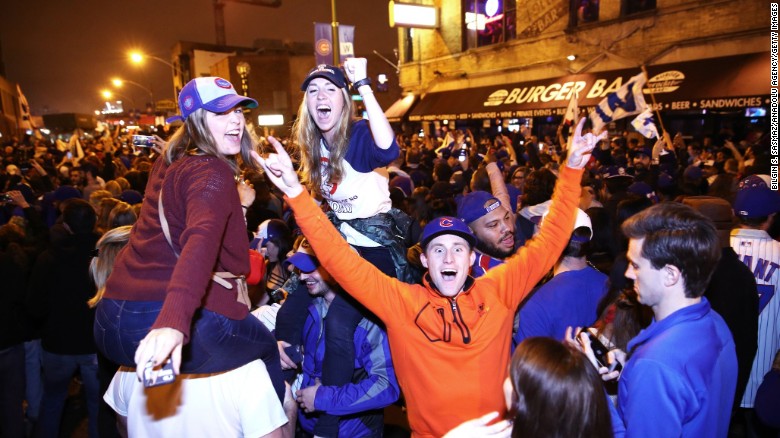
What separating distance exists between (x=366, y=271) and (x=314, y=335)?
109 cm

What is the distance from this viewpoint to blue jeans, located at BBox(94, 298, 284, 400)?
2287 mm

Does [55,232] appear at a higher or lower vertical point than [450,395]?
higher

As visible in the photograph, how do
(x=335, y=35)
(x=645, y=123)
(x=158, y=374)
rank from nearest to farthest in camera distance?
(x=158, y=374), (x=645, y=123), (x=335, y=35)

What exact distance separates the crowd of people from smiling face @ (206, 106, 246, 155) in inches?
0.4

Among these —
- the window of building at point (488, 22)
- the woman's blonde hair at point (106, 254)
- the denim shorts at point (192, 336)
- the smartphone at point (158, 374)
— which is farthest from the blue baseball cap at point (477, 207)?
the window of building at point (488, 22)

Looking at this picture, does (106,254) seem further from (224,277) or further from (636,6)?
(636,6)

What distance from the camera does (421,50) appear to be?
93.7 feet

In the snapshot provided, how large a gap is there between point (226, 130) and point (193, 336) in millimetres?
1031

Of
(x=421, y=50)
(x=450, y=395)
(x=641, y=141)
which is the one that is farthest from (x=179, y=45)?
(x=450, y=395)

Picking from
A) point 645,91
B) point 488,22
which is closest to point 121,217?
point 645,91

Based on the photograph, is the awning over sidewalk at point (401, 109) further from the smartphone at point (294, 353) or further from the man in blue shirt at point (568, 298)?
the smartphone at point (294, 353)

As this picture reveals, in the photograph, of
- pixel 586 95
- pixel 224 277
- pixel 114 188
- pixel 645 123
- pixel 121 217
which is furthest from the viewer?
pixel 586 95

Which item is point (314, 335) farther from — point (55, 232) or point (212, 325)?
point (55, 232)

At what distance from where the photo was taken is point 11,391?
4.66m
